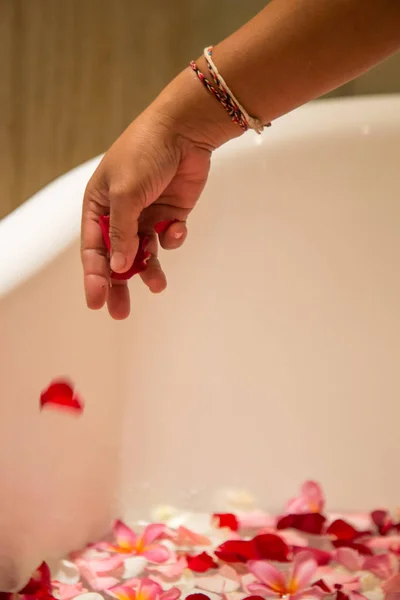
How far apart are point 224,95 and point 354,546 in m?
0.62

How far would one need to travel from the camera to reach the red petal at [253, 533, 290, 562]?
0.84 meters

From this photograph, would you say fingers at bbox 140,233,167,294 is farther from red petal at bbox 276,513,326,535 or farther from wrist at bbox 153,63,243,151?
red petal at bbox 276,513,326,535

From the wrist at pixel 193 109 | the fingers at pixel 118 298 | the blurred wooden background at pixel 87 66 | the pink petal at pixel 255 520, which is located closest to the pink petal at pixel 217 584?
the pink petal at pixel 255 520

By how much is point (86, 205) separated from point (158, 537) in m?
0.50

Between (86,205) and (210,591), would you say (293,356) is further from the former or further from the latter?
(86,205)

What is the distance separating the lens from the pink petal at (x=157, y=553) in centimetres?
84

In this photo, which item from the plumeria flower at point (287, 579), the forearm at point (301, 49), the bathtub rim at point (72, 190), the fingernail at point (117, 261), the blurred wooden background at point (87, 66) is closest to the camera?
the forearm at point (301, 49)

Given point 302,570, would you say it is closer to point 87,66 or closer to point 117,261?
point 117,261

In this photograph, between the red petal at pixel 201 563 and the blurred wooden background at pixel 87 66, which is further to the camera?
the blurred wooden background at pixel 87 66

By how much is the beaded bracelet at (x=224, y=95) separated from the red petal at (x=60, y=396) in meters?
0.36

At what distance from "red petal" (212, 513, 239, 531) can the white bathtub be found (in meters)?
0.04

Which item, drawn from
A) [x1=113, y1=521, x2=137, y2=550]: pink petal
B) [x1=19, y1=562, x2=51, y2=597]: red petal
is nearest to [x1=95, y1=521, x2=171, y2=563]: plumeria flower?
[x1=113, y1=521, x2=137, y2=550]: pink petal

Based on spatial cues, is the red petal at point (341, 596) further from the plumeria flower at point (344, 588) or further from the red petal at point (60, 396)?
the red petal at point (60, 396)

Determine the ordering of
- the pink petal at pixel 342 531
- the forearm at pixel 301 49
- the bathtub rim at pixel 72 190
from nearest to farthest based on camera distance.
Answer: the forearm at pixel 301 49 → the bathtub rim at pixel 72 190 → the pink petal at pixel 342 531
